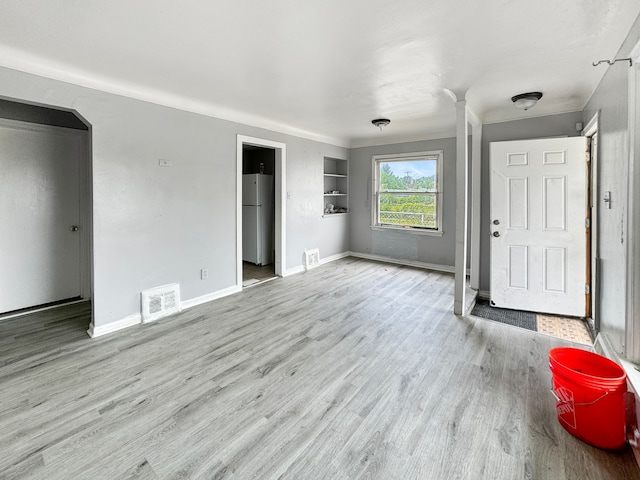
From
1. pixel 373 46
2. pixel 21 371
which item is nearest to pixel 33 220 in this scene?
pixel 21 371

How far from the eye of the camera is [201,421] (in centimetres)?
187

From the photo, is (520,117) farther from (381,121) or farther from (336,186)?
(336,186)

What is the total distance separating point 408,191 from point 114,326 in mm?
4999

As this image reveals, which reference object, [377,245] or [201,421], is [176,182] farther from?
[377,245]

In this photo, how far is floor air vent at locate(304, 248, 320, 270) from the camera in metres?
5.62

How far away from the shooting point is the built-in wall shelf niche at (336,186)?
21.2ft

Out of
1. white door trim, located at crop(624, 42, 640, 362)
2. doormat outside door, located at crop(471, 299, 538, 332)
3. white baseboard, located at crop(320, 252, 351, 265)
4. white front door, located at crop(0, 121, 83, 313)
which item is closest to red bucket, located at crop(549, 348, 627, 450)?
white door trim, located at crop(624, 42, 640, 362)

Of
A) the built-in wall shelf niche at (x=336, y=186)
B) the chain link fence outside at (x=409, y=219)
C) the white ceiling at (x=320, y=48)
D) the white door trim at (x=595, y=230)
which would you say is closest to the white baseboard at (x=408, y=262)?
the chain link fence outside at (x=409, y=219)

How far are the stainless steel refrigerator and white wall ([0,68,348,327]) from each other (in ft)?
4.45

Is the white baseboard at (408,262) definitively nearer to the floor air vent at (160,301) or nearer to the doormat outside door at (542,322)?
the doormat outside door at (542,322)

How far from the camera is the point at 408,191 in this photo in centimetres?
591

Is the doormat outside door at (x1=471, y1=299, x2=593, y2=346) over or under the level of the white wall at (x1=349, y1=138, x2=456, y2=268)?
under

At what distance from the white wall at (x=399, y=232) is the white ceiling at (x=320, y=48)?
5.79ft

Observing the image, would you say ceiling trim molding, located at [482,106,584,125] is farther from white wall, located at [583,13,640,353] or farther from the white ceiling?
white wall, located at [583,13,640,353]
